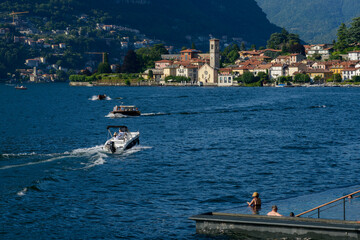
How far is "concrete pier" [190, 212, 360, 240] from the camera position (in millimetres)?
23000

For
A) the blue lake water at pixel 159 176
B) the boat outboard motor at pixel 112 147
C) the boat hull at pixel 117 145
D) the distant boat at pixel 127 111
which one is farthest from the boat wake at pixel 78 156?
the distant boat at pixel 127 111

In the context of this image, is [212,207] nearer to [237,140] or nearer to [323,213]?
[323,213]

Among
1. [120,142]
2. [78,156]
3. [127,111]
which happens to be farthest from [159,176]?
[127,111]

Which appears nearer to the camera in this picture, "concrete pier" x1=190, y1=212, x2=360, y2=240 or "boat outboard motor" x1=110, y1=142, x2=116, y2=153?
"concrete pier" x1=190, y1=212, x2=360, y2=240

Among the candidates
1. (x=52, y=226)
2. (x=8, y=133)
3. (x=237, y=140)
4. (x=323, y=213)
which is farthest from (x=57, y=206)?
(x=8, y=133)

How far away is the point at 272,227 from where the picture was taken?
24000 mm

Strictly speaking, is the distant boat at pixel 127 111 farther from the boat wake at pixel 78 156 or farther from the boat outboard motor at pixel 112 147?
the boat outboard motor at pixel 112 147

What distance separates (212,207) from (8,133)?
42867 millimetres

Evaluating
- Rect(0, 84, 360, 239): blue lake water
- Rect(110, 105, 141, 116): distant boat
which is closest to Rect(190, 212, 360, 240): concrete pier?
Rect(0, 84, 360, 239): blue lake water

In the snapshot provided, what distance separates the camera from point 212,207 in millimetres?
30672

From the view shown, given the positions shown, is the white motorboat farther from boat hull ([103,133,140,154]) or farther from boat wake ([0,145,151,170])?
boat wake ([0,145,151,170])

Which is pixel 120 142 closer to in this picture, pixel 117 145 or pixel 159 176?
pixel 117 145

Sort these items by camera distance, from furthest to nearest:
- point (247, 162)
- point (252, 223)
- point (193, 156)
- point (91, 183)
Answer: point (193, 156) < point (247, 162) < point (91, 183) < point (252, 223)

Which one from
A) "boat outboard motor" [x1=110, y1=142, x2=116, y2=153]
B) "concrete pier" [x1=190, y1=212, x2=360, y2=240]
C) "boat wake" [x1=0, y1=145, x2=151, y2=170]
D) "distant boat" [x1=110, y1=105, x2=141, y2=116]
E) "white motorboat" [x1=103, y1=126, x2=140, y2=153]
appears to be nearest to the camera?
"concrete pier" [x1=190, y1=212, x2=360, y2=240]
